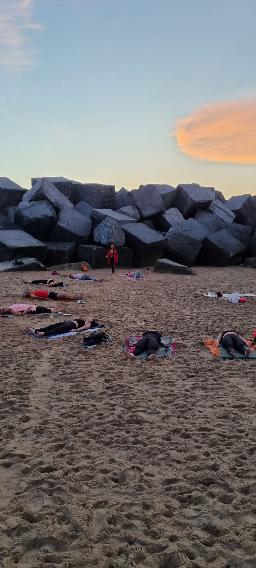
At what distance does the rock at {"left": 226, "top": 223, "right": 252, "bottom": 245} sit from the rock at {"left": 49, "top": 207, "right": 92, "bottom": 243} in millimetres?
5169

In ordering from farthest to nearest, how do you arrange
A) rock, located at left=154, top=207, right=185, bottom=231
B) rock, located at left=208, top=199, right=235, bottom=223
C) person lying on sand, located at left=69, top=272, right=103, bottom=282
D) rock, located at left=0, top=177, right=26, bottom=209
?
rock, located at left=208, top=199, right=235, bottom=223 < rock, located at left=0, top=177, right=26, bottom=209 < rock, located at left=154, top=207, right=185, bottom=231 < person lying on sand, located at left=69, top=272, right=103, bottom=282

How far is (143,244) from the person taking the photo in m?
17.5

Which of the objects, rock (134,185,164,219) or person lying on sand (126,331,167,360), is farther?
rock (134,185,164,219)

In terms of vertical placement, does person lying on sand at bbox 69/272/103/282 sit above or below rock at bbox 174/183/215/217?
below

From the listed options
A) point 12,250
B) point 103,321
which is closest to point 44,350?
point 103,321

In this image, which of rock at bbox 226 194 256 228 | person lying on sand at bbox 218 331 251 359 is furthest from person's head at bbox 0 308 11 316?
rock at bbox 226 194 256 228

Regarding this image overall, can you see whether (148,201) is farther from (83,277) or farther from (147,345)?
(147,345)

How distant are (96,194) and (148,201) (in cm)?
203

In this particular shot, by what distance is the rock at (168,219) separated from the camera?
2033 cm

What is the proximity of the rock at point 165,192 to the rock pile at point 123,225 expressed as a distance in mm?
39

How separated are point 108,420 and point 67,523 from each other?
4.93 ft

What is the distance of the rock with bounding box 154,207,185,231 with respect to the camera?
20.3 metres

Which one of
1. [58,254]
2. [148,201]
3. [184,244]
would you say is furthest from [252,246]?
[58,254]

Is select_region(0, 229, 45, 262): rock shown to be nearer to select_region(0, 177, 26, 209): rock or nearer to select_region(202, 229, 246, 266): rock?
select_region(0, 177, 26, 209): rock
